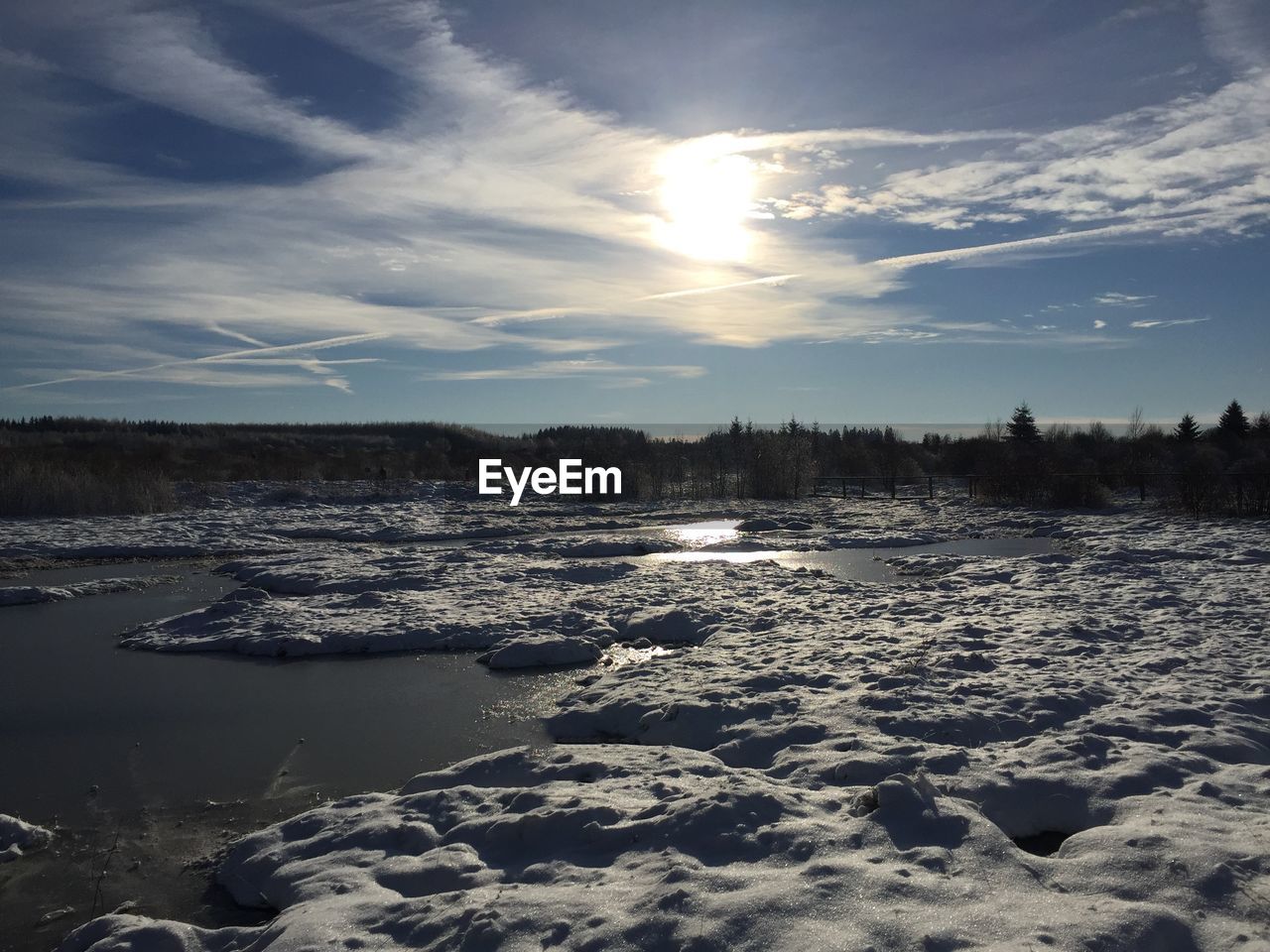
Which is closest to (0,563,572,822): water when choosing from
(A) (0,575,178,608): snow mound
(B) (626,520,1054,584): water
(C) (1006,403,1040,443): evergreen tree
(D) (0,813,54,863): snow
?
(D) (0,813,54,863): snow

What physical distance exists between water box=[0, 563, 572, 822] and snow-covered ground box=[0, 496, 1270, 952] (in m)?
0.71

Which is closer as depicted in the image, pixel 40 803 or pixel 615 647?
pixel 40 803

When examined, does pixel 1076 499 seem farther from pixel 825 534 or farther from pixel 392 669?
pixel 392 669

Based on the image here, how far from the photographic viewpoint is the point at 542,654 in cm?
1138

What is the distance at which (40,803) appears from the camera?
689 cm

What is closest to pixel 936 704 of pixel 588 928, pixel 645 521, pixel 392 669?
pixel 588 928

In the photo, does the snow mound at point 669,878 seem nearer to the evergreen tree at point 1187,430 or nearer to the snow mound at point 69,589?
the snow mound at point 69,589

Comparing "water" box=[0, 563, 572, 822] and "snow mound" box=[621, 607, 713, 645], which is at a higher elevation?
"snow mound" box=[621, 607, 713, 645]

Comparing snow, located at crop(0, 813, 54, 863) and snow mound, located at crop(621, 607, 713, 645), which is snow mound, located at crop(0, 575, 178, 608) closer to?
snow mound, located at crop(621, 607, 713, 645)

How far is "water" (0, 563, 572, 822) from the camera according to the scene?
724cm

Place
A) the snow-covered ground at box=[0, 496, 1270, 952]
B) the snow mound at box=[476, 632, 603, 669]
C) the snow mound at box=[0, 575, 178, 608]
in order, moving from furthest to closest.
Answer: the snow mound at box=[0, 575, 178, 608]
the snow mound at box=[476, 632, 603, 669]
the snow-covered ground at box=[0, 496, 1270, 952]

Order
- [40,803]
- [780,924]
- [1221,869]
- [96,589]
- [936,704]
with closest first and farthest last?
[780,924] → [1221,869] → [40,803] → [936,704] → [96,589]

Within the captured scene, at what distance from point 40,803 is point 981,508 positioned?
3327 cm

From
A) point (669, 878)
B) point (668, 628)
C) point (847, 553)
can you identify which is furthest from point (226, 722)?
point (847, 553)
